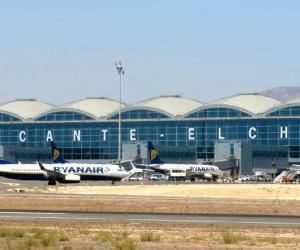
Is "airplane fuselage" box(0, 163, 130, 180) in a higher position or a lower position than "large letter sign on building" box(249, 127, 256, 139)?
lower

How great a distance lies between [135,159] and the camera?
177 meters

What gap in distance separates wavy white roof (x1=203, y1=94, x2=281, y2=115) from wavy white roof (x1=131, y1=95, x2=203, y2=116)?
690 cm

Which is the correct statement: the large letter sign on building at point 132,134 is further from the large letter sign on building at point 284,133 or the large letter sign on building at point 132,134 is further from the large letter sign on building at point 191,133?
the large letter sign on building at point 284,133

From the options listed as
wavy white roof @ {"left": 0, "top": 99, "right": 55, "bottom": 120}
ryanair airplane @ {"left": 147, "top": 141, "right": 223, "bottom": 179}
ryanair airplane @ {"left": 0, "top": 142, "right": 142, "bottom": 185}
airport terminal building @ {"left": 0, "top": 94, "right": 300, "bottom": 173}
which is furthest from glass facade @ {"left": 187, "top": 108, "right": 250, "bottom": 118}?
ryanair airplane @ {"left": 0, "top": 142, "right": 142, "bottom": 185}

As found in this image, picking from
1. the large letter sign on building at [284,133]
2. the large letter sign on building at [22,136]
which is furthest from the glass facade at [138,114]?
the large letter sign on building at [284,133]

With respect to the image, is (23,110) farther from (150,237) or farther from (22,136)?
(150,237)

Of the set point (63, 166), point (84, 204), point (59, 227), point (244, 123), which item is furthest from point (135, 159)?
point (59, 227)

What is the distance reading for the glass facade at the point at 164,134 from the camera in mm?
172125

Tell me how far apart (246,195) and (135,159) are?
313 ft

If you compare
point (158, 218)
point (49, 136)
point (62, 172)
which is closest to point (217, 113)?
point (49, 136)

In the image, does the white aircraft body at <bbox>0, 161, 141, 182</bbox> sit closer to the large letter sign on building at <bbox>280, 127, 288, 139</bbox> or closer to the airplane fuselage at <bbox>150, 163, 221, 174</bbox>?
the airplane fuselage at <bbox>150, 163, 221, 174</bbox>

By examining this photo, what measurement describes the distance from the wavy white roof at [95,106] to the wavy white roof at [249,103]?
2208cm

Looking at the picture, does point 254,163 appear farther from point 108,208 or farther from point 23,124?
point 108,208

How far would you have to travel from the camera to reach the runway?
46.4m
